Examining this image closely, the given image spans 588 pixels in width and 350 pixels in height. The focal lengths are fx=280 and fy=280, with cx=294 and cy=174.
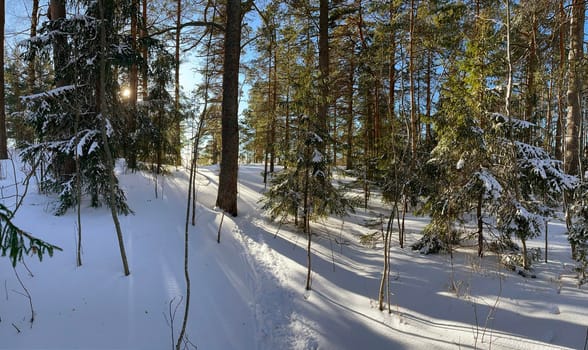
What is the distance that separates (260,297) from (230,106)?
477 centimetres

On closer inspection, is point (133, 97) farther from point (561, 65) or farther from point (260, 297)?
point (561, 65)

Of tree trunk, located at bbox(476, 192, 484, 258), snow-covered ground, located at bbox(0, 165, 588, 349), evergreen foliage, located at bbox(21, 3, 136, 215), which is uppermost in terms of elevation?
evergreen foliage, located at bbox(21, 3, 136, 215)

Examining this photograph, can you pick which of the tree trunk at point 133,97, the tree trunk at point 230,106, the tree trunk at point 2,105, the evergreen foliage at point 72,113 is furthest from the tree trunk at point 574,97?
the tree trunk at point 2,105

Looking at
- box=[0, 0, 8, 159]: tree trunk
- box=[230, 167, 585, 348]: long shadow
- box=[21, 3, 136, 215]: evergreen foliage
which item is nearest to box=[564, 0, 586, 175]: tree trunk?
box=[230, 167, 585, 348]: long shadow

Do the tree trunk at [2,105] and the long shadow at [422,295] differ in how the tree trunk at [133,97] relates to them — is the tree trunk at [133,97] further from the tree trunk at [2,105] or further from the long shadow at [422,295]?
the tree trunk at [2,105]

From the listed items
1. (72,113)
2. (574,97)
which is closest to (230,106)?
(72,113)

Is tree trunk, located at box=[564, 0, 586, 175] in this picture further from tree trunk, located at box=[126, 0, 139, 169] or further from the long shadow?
tree trunk, located at box=[126, 0, 139, 169]

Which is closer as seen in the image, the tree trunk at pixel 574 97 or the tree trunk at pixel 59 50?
the tree trunk at pixel 59 50

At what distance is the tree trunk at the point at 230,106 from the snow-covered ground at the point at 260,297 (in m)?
1.60

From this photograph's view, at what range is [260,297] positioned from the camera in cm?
468

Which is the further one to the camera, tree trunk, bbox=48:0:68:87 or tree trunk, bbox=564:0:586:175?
tree trunk, bbox=564:0:586:175

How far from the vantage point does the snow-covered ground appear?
3.29 meters

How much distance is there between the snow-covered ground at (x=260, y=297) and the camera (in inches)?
130

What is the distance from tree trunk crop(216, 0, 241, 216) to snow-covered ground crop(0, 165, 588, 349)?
5.26 ft
